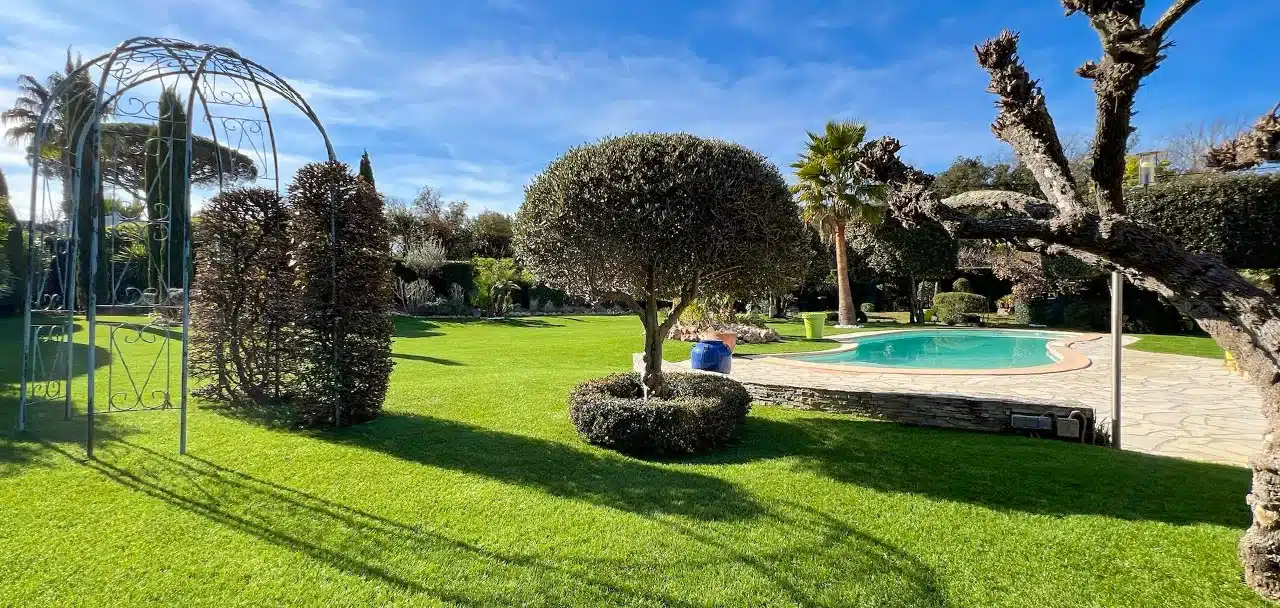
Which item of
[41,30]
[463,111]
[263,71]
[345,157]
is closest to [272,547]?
[345,157]

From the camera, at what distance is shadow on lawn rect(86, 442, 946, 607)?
11.1 ft

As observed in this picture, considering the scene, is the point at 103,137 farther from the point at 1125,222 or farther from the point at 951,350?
the point at 951,350

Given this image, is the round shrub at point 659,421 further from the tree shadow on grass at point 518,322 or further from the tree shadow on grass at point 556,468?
the tree shadow on grass at point 518,322

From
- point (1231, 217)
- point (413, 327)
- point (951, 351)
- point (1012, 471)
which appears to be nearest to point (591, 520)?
point (1012, 471)

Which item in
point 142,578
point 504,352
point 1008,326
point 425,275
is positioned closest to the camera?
point 142,578

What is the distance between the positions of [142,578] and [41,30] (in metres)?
6.42

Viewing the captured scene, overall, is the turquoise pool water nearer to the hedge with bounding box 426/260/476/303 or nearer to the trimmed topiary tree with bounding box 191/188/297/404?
the trimmed topiary tree with bounding box 191/188/297/404

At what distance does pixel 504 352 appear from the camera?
1531 cm

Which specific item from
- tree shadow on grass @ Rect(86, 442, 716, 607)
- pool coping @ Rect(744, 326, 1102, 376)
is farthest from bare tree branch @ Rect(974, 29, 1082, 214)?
pool coping @ Rect(744, 326, 1102, 376)

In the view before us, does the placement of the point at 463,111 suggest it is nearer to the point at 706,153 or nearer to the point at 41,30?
the point at 41,30

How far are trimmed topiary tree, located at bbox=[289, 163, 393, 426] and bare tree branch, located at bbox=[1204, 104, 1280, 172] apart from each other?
7.74 m

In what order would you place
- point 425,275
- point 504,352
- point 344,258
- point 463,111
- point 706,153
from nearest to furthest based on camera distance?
point 706,153 → point 344,258 → point 463,111 → point 504,352 → point 425,275

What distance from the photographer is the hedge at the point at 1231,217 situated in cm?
1347

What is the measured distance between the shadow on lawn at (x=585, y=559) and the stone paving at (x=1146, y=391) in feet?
16.2
